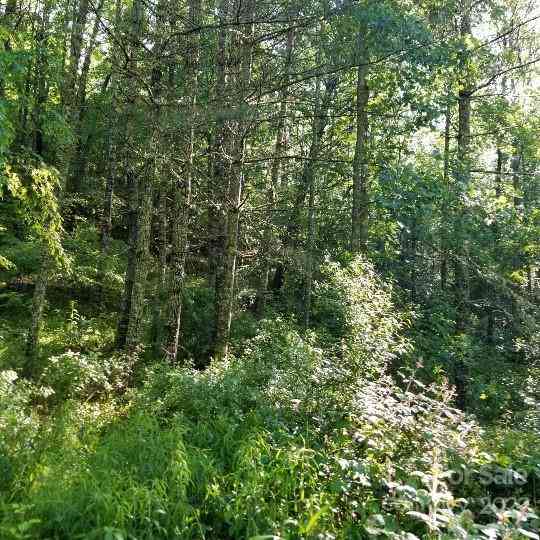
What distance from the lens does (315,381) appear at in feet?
19.4

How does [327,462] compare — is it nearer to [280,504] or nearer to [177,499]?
[280,504]

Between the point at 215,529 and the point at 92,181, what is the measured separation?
54.3ft

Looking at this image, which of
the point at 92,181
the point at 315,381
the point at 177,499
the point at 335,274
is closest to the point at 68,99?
the point at 335,274

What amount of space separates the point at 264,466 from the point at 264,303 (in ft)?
31.8

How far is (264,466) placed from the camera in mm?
4145

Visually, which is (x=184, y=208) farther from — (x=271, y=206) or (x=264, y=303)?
(x=264, y=303)

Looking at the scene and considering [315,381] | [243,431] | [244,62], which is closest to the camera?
[243,431]

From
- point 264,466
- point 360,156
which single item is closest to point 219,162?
point 360,156

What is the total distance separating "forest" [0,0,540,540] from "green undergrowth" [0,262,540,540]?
0.10 feet

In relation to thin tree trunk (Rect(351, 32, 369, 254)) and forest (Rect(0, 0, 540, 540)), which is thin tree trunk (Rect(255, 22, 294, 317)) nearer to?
forest (Rect(0, 0, 540, 540))

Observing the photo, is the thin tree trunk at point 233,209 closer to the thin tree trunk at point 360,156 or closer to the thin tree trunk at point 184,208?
the thin tree trunk at point 184,208

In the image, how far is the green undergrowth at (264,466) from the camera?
3447 mm

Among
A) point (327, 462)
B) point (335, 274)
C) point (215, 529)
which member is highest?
point (335, 274)

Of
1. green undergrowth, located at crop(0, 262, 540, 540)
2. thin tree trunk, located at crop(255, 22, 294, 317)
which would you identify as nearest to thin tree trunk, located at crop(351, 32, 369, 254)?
thin tree trunk, located at crop(255, 22, 294, 317)
